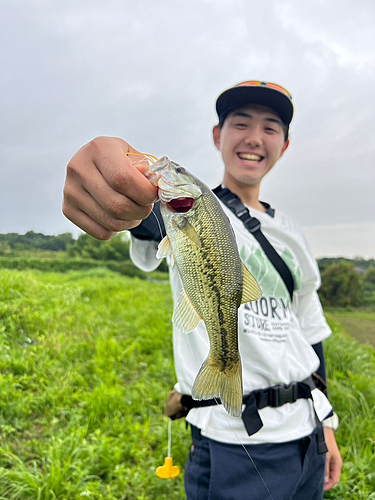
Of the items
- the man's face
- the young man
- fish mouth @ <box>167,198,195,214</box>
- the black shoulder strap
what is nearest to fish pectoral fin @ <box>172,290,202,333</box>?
fish mouth @ <box>167,198,195,214</box>

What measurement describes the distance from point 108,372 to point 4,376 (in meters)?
1.73

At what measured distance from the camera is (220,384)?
4.48 ft

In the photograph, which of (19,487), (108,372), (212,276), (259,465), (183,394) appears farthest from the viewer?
(108,372)

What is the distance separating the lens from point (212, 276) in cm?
140

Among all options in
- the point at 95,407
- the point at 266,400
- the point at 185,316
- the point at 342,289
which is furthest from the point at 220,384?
the point at 342,289

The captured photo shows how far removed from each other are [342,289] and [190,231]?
6.13 meters

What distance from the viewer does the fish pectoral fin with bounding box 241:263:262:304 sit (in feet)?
4.61

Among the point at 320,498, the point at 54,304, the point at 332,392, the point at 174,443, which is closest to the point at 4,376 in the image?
the point at 174,443

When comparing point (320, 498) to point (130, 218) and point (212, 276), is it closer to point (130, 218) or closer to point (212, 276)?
point (212, 276)

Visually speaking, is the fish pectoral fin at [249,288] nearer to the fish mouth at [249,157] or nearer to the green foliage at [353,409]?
the fish mouth at [249,157]

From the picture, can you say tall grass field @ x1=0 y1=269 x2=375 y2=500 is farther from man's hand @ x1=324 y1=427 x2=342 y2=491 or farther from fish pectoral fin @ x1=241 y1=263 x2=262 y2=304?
fish pectoral fin @ x1=241 y1=263 x2=262 y2=304

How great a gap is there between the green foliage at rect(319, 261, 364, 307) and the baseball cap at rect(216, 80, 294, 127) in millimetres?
4599

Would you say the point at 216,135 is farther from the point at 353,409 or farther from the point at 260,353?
the point at 353,409

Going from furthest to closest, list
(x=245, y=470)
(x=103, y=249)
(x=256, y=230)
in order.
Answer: (x=103, y=249) → (x=256, y=230) → (x=245, y=470)
